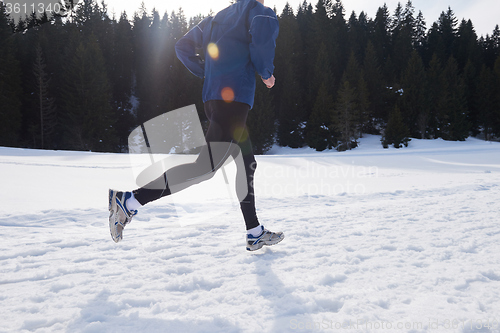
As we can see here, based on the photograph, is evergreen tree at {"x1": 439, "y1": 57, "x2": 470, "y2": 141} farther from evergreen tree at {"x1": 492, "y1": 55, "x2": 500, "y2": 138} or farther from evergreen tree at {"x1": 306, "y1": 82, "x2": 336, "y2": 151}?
evergreen tree at {"x1": 306, "y1": 82, "x2": 336, "y2": 151}

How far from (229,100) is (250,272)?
894 millimetres

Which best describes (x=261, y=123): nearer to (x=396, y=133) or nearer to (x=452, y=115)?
(x=396, y=133)

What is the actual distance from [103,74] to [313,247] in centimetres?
2980

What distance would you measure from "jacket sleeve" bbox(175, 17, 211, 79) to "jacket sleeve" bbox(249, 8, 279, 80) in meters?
0.42

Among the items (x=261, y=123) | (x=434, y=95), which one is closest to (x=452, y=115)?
(x=434, y=95)

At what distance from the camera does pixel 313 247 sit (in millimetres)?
1751

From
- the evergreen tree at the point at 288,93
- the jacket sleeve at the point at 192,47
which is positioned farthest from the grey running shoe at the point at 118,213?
the evergreen tree at the point at 288,93

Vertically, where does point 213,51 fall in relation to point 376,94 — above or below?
below

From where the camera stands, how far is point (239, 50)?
164 centimetres

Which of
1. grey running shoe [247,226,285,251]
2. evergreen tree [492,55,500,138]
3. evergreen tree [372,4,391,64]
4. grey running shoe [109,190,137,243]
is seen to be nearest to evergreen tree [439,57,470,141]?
evergreen tree [492,55,500,138]

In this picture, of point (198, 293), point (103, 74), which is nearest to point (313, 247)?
point (198, 293)

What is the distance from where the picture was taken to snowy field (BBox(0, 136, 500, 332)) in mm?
1015

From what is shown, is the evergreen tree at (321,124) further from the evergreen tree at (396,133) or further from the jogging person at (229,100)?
the jogging person at (229,100)

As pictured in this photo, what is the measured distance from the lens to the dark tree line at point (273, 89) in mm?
24656
